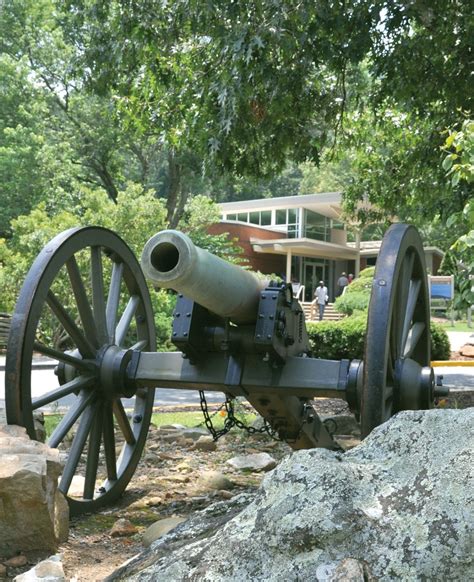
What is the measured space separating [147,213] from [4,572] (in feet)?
57.4

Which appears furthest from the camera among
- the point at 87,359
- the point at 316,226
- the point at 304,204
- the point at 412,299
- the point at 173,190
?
the point at 316,226

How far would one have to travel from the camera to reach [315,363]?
435cm

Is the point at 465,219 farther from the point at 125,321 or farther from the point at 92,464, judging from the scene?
the point at 92,464

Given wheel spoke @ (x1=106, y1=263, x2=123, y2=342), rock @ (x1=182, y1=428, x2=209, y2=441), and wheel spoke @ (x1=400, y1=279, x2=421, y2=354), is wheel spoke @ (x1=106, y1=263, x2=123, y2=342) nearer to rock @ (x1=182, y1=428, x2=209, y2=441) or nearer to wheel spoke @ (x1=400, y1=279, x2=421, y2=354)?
wheel spoke @ (x1=400, y1=279, x2=421, y2=354)

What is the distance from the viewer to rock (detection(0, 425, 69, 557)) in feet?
10.1

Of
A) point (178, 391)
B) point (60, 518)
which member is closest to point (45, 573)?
point (60, 518)

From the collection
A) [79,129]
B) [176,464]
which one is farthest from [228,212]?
[176,464]

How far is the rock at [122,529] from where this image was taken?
13.0ft

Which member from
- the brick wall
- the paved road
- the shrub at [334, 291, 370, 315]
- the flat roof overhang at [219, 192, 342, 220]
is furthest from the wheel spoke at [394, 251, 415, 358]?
the flat roof overhang at [219, 192, 342, 220]

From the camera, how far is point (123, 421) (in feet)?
16.2

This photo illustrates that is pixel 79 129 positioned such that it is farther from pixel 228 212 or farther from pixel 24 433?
pixel 24 433

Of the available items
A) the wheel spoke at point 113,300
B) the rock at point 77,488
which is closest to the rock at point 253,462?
the rock at point 77,488

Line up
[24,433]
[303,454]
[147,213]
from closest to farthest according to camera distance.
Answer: [303,454], [24,433], [147,213]

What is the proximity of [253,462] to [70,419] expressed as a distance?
6.12 feet
